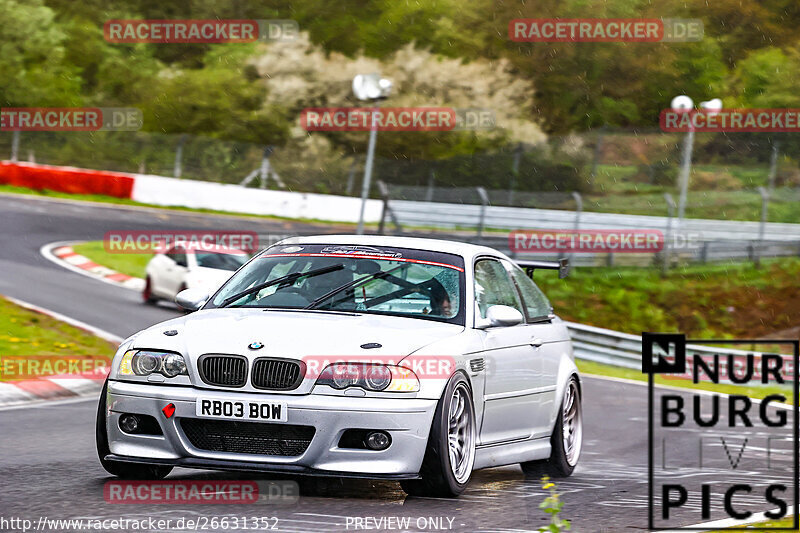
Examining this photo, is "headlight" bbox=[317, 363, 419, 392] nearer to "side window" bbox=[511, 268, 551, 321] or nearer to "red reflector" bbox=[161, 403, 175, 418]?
"red reflector" bbox=[161, 403, 175, 418]

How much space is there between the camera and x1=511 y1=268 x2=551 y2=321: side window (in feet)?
29.4

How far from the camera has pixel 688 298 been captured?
30.2 metres

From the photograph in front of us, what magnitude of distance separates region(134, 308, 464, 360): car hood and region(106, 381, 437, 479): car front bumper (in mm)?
238

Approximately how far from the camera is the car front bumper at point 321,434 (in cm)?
659

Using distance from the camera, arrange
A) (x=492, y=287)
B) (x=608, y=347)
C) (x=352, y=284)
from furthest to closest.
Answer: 1. (x=608, y=347)
2. (x=492, y=287)
3. (x=352, y=284)

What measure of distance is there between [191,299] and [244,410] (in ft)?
5.73

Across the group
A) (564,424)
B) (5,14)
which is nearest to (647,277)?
(564,424)

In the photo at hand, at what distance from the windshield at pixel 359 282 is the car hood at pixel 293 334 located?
0.75 ft

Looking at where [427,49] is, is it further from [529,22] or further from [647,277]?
[647,277]

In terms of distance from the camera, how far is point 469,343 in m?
7.41
